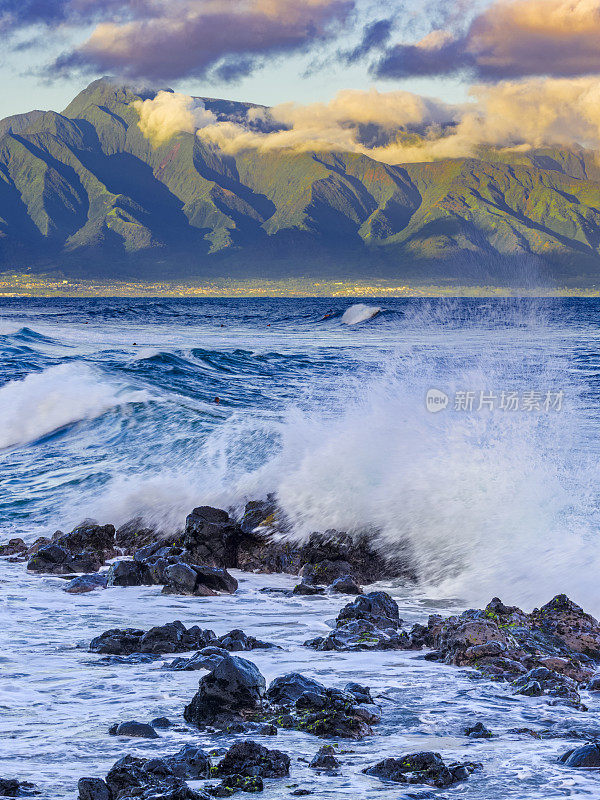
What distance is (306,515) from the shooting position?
9.92 m

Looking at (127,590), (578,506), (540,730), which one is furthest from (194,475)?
(540,730)

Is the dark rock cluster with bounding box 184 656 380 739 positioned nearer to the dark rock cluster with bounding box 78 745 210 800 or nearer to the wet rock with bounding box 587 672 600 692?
the dark rock cluster with bounding box 78 745 210 800

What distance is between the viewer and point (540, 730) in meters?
4.41

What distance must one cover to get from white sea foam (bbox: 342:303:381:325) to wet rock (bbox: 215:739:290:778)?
64.4 m

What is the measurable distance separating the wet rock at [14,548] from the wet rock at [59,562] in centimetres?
73

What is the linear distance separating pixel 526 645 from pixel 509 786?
2060 millimetres

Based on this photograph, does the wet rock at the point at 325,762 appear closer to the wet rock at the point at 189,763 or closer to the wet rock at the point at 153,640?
the wet rock at the point at 189,763

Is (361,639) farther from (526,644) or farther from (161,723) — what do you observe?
(161,723)

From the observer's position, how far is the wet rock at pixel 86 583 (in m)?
7.91

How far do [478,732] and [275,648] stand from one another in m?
1.95

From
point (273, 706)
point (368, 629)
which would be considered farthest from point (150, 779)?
point (368, 629)

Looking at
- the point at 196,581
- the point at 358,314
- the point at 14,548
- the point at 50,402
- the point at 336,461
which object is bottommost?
the point at 14,548

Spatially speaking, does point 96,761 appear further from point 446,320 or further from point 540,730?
point 446,320

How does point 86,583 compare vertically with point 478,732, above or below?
below
